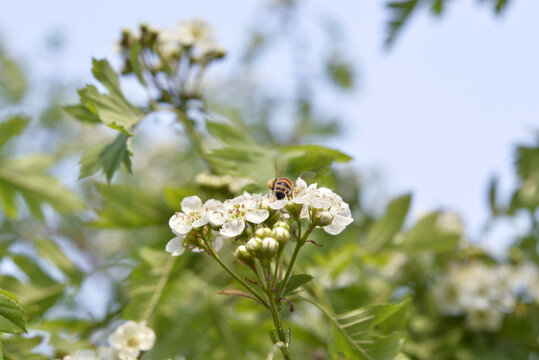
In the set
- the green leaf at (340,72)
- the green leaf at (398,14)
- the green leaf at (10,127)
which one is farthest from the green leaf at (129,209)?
the green leaf at (340,72)

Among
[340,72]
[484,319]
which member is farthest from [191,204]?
[340,72]

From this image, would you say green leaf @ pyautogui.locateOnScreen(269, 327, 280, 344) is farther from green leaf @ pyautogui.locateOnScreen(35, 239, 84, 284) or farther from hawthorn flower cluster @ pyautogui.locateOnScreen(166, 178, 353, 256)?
green leaf @ pyautogui.locateOnScreen(35, 239, 84, 284)

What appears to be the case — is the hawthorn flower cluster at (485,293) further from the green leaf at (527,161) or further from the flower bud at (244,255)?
the flower bud at (244,255)

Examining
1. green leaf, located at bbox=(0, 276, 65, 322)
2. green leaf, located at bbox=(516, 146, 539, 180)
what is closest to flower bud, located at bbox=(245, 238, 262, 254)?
green leaf, located at bbox=(0, 276, 65, 322)

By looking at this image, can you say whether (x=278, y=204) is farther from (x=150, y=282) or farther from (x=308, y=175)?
(x=150, y=282)

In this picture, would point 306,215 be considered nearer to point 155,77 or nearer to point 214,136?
point 214,136

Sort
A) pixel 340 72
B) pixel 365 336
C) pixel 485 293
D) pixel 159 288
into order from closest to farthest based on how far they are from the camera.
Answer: pixel 365 336
pixel 159 288
pixel 485 293
pixel 340 72
